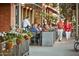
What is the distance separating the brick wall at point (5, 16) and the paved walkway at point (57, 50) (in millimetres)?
432

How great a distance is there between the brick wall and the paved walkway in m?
0.43

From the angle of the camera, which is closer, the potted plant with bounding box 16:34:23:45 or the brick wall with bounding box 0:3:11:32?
the brick wall with bounding box 0:3:11:32

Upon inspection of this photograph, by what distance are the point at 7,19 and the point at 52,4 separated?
1.93 ft

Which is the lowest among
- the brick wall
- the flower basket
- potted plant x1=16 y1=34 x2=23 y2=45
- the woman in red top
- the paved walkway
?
the paved walkway

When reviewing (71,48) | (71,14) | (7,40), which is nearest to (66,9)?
(71,14)

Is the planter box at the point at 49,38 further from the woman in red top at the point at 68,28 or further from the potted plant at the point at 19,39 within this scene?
the potted plant at the point at 19,39

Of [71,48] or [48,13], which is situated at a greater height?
Answer: [48,13]

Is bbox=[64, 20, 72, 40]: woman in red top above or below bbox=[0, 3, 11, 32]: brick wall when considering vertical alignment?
below

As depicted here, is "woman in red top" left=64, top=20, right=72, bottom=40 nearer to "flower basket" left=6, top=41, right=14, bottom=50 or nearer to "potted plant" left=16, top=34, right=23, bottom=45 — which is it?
"potted plant" left=16, top=34, right=23, bottom=45

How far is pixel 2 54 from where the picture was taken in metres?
4.64

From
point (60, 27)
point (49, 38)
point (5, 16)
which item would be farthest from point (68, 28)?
point (5, 16)

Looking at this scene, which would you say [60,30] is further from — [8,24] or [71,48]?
[8,24]

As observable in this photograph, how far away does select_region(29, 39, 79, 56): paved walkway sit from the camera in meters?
4.66

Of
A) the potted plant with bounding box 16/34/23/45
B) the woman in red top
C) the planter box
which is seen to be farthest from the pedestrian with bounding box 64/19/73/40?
the potted plant with bounding box 16/34/23/45
